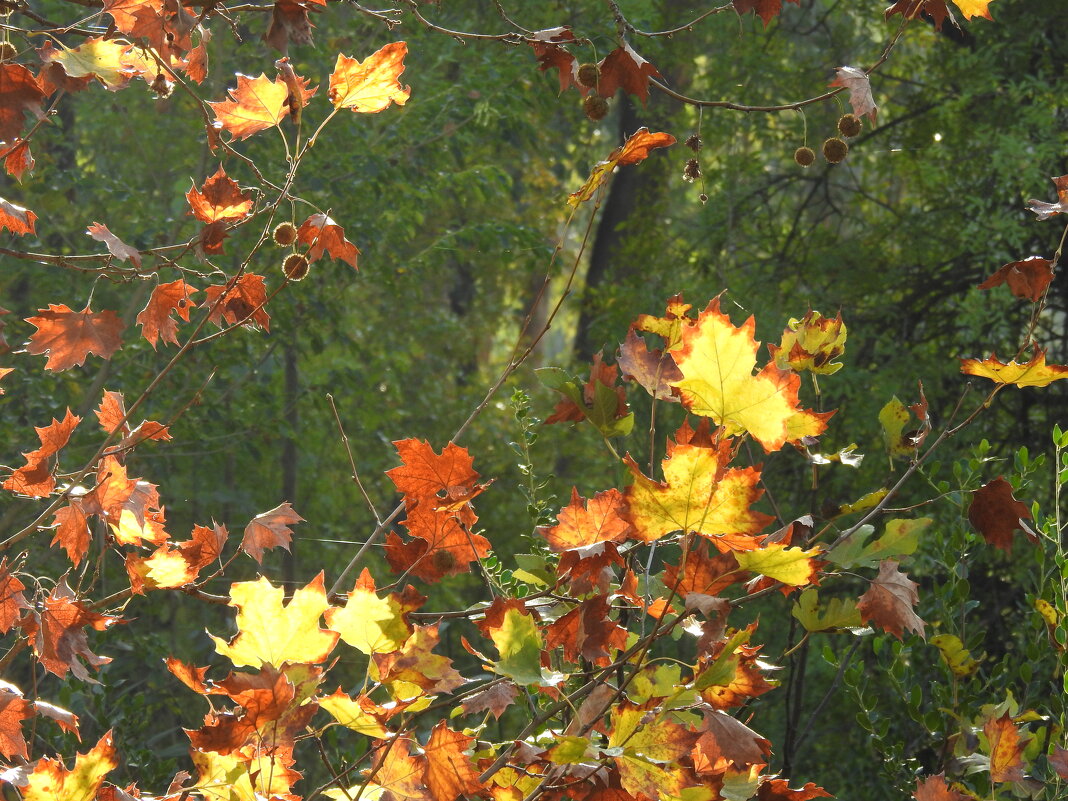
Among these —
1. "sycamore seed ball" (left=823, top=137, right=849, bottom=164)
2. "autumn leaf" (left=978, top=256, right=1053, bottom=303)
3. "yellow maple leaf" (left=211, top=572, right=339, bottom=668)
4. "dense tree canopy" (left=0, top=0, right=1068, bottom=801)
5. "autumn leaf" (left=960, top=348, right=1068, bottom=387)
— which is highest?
"sycamore seed ball" (left=823, top=137, right=849, bottom=164)

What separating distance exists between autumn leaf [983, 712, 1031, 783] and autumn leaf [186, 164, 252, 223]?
48.6 inches

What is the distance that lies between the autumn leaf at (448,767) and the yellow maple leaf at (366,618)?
0.10 metres

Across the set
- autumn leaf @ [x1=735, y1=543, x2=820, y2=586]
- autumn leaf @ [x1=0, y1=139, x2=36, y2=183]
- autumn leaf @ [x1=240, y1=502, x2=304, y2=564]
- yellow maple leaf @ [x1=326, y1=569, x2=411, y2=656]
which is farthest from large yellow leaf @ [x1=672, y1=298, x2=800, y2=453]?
autumn leaf @ [x1=0, y1=139, x2=36, y2=183]

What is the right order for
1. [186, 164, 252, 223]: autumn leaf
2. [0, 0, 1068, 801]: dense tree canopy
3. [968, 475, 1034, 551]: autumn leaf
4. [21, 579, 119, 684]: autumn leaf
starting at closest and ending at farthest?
[0, 0, 1068, 801]: dense tree canopy < [968, 475, 1034, 551]: autumn leaf < [21, 579, 119, 684]: autumn leaf < [186, 164, 252, 223]: autumn leaf

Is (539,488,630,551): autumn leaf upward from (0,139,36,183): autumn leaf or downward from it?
downward

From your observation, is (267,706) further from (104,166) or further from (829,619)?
(104,166)

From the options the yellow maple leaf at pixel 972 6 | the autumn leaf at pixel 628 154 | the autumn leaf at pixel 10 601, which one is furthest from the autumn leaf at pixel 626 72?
the autumn leaf at pixel 10 601

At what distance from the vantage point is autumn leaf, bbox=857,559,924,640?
126 centimetres

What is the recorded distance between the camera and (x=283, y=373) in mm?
5430

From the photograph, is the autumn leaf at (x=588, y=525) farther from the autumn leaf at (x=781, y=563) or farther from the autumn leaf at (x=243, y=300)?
the autumn leaf at (x=243, y=300)

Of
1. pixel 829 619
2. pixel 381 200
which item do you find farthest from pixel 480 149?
pixel 829 619

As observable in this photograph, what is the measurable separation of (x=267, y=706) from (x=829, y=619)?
641 millimetres

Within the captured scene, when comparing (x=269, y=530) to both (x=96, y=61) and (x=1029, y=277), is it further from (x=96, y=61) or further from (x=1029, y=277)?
(x=1029, y=277)

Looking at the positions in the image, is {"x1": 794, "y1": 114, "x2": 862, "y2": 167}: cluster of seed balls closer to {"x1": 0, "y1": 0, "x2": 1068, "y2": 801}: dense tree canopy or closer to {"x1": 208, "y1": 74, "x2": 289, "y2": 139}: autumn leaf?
{"x1": 0, "y1": 0, "x2": 1068, "y2": 801}: dense tree canopy
